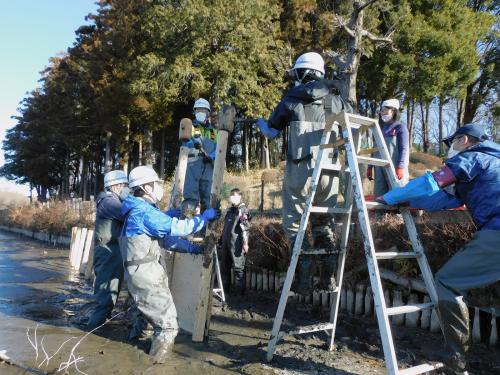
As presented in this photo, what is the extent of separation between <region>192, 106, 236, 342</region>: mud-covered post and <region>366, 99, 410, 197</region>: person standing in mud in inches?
85.2

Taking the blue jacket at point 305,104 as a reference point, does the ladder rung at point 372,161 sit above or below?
below

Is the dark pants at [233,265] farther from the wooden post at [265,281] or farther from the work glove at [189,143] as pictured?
the work glove at [189,143]

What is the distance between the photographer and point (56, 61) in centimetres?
3275

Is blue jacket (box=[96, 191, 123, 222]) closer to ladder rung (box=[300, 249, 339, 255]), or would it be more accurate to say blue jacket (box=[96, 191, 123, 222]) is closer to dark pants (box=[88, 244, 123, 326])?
dark pants (box=[88, 244, 123, 326])

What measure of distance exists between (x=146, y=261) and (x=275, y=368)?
1525mm

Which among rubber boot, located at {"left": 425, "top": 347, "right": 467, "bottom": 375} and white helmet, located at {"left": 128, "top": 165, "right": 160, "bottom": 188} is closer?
rubber boot, located at {"left": 425, "top": 347, "right": 467, "bottom": 375}

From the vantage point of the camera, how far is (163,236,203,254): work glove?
15.5 ft

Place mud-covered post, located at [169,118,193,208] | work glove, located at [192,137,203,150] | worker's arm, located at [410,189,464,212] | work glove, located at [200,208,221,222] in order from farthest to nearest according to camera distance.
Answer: work glove, located at [192,137,203,150] → mud-covered post, located at [169,118,193,208] → work glove, located at [200,208,221,222] → worker's arm, located at [410,189,464,212]

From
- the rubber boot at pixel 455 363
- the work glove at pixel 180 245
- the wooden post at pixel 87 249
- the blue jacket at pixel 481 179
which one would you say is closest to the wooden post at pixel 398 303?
the rubber boot at pixel 455 363

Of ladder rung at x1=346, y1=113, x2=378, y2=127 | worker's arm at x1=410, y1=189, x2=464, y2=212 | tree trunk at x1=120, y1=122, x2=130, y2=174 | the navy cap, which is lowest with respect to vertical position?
worker's arm at x1=410, y1=189, x2=464, y2=212

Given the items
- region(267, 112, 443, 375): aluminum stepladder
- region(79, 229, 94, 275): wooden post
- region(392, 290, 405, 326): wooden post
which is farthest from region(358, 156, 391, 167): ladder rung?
region(79, 229, 94, 275): wooden post

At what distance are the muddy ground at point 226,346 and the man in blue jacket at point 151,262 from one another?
28 centimetres

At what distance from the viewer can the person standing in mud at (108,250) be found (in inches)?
211

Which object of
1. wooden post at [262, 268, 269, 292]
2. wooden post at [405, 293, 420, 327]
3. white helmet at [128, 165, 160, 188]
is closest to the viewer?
white helmet at [128, 165, 160, 188]
